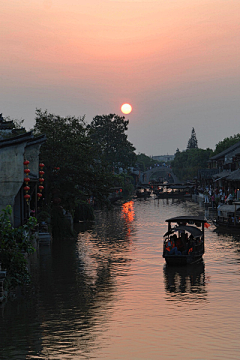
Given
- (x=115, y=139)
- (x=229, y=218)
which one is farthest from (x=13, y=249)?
(x=115, y=139)

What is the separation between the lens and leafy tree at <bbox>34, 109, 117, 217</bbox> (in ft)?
133

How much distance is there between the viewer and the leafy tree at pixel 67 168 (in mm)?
40500

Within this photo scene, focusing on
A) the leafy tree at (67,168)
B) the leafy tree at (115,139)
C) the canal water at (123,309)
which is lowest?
the canal water at (123,309)

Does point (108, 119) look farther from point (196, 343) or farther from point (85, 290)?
point (196, 343)

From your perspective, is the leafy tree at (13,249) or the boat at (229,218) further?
the boat at (229,218)

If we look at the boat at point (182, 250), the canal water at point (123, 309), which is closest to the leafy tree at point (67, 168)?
the canal water at point (123, 309)

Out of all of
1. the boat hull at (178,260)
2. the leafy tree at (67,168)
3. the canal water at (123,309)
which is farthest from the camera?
the leafy tree at (67,168)

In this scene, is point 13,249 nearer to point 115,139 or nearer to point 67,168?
point 67,168

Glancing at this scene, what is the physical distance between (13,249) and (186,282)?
34.5ft

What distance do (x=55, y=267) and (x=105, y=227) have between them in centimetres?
2289

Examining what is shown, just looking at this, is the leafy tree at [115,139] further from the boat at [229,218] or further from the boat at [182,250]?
the boat at [182,250]

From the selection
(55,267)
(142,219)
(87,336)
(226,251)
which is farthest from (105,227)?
(87,336)

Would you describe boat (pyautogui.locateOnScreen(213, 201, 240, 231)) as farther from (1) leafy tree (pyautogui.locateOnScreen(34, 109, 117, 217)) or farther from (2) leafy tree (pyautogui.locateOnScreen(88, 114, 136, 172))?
(2) leafy tree (pyautogui.locateOnScreen(88, 114, 136, 172))

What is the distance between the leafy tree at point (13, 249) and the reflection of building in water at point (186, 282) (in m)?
7.58
